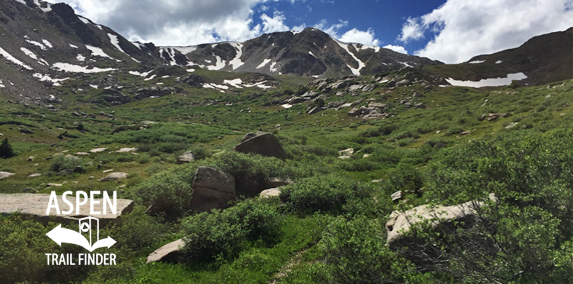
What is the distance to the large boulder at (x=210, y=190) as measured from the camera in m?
16.9

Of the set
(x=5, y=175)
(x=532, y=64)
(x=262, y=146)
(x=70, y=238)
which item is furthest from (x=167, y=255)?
(x=532, y=64)

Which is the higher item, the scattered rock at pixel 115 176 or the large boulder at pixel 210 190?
the scattered rock at pixel 115 176

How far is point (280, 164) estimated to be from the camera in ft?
73.9

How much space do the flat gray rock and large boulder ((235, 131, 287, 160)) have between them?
12.9 metres

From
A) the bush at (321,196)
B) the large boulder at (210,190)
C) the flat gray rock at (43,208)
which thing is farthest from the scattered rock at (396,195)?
the flat gray rock at (43,208)

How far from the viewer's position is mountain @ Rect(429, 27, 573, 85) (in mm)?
98250

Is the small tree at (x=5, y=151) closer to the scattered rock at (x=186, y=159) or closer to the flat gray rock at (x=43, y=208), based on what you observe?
the scattered rock at (x=186, y=159)

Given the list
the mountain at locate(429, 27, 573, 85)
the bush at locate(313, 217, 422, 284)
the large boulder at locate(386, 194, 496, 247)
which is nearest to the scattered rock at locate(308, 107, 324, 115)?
the mountain at locate(429, 27, 573, 85)

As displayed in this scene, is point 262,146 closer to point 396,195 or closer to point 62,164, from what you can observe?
point 396,195

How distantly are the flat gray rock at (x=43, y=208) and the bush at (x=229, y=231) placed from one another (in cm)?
421

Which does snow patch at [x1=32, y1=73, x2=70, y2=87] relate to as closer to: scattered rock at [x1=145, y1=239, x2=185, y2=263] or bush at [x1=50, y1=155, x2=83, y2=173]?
bush at [x1=50, y1=155, x2=83, y2=173]

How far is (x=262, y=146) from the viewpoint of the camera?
2702 cm

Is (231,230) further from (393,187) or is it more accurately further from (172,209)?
(393,187)

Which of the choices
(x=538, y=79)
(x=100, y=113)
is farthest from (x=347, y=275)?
(x=100, y=113)
